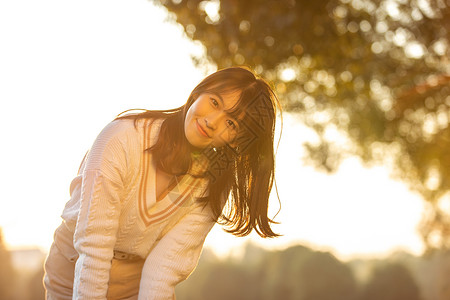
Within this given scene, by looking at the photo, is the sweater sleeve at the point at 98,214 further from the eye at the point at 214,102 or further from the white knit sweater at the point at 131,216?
the eye at the point at 214,102

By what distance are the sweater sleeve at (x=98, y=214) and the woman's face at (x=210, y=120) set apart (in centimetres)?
27

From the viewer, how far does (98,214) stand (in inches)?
Result: 90.0

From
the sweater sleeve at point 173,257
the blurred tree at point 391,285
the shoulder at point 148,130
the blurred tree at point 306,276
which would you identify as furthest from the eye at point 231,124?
the blurred tree at point 306,276

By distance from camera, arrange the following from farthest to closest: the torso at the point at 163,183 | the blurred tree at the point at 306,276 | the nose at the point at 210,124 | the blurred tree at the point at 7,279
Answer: the blurred tree at the point at 306,276 → the blurred tree at the point at 7,279 → the torso at the point at 163,183 → the nose at the point at 210,124

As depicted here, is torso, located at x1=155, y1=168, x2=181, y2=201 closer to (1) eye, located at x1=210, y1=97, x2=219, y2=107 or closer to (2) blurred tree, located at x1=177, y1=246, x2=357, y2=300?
(1) eye, located at x1=210, y1=97, x2=219, y2=107

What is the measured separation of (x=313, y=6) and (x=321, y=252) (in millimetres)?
7733

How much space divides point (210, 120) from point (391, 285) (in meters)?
11.0

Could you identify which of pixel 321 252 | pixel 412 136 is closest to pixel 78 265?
pixel 412 136

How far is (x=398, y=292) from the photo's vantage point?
1227 cm

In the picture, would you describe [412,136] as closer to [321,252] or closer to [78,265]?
[321,252]

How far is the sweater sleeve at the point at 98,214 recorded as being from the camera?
2264 mm

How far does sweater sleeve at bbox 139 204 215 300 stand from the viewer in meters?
2.56

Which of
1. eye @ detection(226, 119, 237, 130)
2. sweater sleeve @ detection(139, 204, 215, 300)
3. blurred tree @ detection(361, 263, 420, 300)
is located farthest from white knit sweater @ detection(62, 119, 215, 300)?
blurred tree @ detection(361, 263, 420, 300)

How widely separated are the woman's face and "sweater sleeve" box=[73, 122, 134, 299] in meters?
0.27
